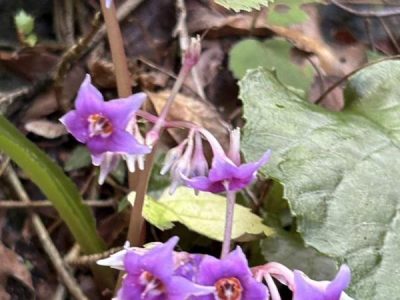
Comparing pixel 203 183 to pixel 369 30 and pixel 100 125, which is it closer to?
pixel 100 125

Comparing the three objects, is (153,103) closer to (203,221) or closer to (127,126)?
(203,221)

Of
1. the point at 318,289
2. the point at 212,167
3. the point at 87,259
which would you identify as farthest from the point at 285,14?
the point at 318,289

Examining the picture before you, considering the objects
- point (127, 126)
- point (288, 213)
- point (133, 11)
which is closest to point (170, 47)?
point (133, 11)

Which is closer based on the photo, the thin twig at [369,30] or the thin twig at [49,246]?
the thin twig at [49,246]

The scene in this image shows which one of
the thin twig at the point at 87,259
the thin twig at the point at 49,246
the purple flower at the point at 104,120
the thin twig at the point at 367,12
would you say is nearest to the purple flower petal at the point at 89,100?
the purple flower at the point at 104,120

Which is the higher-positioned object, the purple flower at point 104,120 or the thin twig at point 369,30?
the purple flower at point 104,120

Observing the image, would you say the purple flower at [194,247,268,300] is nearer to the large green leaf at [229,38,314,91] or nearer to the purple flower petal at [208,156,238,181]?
the purple flower petal at [208,156,238,181]

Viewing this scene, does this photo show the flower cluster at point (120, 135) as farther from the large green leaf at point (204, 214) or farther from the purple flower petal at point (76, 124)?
the large green leaf at point (204, 214)
